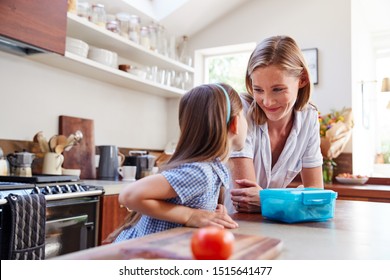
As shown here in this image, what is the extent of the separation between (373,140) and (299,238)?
3.27m

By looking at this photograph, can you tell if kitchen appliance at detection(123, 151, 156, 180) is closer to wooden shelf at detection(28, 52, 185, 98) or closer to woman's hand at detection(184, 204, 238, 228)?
wooden shelf at detection(28, 52, 185, 98)

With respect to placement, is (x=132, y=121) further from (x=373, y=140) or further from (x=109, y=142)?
(x=373, y=140)

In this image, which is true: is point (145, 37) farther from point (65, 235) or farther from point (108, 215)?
point (65, 235)

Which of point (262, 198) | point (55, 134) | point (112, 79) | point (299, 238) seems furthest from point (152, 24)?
point (299, 238)

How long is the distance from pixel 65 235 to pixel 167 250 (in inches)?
60.9

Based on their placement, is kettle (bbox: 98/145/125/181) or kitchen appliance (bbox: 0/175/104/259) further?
kettle (bbox: 98/145/125/181)

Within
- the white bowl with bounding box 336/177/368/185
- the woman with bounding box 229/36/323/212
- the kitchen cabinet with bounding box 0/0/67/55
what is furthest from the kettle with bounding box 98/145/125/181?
the white bowl with bounding box 336/177/368/185

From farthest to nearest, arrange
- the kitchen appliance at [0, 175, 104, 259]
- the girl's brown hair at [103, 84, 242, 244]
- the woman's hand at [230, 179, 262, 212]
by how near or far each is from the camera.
Result: the kitchen appliance at [0, 175, 104, 259] < the woman's hand at [230, 179, 262, 212] < the girl's brown hair at [103, 84, 242, 244]

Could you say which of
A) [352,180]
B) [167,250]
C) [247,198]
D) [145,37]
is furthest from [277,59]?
[145,37]

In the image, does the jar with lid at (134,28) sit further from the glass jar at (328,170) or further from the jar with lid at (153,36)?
the glass jar at (328,170)

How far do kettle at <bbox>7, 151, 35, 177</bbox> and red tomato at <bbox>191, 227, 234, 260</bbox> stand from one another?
187 centimetres

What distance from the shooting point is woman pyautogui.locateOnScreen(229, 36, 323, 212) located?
120 centimetres

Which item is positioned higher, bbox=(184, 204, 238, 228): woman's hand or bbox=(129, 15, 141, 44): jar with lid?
bbox=(129, 15, 141, 44): jar with lid

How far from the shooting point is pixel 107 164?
2.75m
